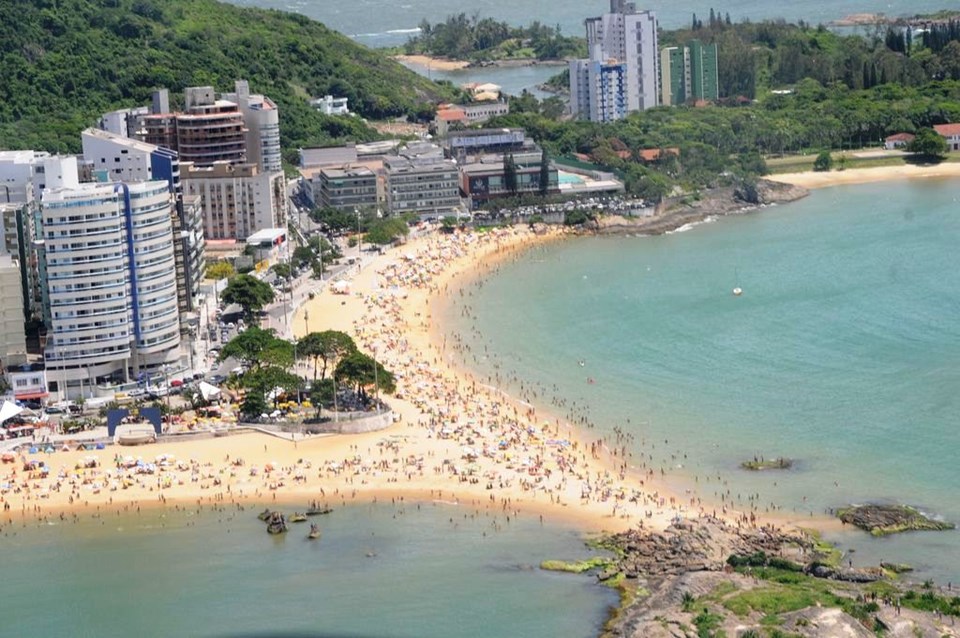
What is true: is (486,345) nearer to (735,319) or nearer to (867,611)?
(735,319)

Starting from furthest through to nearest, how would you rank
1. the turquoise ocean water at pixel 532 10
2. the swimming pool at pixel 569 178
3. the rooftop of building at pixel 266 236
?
the turquoise ocean water at pixel 532 10 → the swimming pool at pixel 569 178 → the rooftop of building at pixel 266 236

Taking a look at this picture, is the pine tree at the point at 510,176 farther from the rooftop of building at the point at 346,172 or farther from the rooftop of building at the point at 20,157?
the rooftop of building at the point at 20,157

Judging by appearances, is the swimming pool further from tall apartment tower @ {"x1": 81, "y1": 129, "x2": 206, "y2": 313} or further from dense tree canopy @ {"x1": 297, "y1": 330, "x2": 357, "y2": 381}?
dense tree canopy @ {"x1": 297, "y1": 330, "x2": 357, "y2": 381}

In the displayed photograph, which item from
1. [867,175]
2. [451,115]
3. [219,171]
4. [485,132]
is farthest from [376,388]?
[451,115]

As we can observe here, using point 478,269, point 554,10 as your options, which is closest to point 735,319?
point 478,269

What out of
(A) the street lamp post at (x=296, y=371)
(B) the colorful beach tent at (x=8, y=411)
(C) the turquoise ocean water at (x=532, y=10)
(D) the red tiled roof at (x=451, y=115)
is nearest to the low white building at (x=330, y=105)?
(D) the red tiled roof at (x=451, y=115)

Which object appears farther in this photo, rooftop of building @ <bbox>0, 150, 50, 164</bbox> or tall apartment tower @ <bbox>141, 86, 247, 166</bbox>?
tall apartment tower @ <bbox>141, 86, 247, 166</bbox>

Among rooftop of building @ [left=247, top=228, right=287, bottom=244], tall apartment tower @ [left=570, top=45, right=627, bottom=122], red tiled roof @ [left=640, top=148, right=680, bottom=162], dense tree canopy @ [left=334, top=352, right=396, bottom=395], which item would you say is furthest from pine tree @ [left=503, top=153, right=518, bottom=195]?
dense tree canopy @ [left=334, top=352, right=396, bottom=395]
